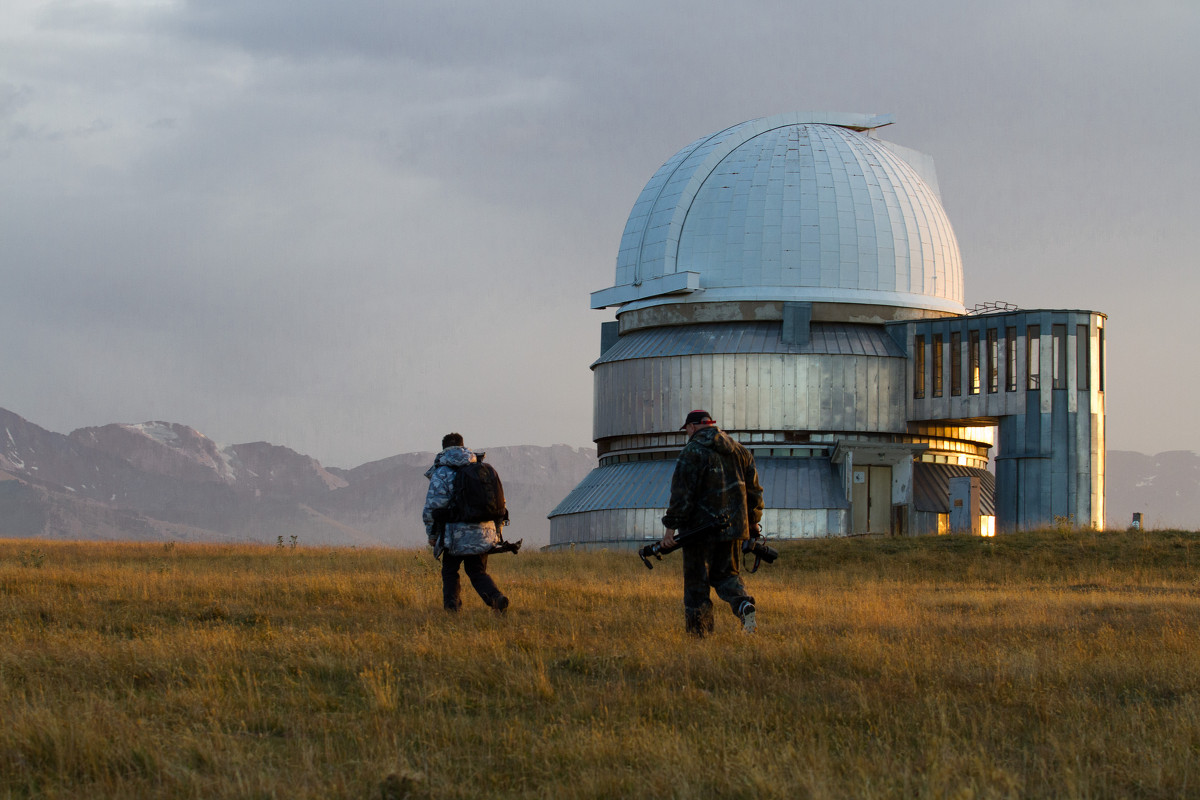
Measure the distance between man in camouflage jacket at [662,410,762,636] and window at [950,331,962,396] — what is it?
27305 millimetres

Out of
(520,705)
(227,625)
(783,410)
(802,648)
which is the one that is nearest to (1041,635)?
(802,648)

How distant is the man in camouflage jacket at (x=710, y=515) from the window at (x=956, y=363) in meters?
27.3

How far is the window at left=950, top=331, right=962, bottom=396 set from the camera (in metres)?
38.9

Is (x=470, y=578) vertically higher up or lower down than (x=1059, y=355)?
lower down

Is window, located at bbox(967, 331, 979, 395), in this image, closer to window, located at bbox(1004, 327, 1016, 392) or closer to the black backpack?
window, located at bbox(1004, 327, 1016, 392)

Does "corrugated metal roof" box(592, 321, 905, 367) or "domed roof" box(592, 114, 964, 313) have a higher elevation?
"domed roof" box(592, 114, 964, 313)

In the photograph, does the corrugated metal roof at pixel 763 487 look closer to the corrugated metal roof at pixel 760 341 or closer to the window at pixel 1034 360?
the corrugated metal roof at pixel 760 341

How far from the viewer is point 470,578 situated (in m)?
14.6

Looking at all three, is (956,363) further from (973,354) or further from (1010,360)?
(1010,360)

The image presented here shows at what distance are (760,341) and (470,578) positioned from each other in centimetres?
2586

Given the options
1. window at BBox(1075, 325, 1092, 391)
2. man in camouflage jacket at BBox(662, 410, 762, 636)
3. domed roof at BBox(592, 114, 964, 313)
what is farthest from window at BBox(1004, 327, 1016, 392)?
man in camouflage jacket at BBox(662, 410, 762, 636)

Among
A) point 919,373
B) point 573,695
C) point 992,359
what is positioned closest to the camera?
point 573,695

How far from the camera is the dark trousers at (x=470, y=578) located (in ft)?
47.2

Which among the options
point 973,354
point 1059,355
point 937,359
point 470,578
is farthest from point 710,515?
point 937,359
